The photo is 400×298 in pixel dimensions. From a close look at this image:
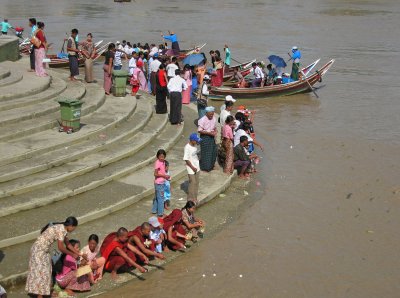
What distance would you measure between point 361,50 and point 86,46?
63.5ft

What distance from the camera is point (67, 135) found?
1106 centimetres

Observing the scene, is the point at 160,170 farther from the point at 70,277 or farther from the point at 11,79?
the point at 11,79

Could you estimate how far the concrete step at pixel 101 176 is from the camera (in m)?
8.74

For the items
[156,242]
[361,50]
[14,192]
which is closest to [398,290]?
[156,242]

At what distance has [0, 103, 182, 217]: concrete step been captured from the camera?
8742 mm

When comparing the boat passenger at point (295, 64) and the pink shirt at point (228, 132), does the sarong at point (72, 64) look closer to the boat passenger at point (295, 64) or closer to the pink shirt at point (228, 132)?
the pink shirt at point (228, 132)

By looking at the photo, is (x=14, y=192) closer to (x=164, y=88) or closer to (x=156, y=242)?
(x=156, y=242)

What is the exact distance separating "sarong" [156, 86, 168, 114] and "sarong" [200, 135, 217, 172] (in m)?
2.89

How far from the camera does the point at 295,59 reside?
2070 centimetres

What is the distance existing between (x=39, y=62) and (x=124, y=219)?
6.64 meters

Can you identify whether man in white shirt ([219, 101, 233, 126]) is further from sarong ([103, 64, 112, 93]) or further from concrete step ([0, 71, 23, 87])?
concrete step ([0, 71, 23, 87])

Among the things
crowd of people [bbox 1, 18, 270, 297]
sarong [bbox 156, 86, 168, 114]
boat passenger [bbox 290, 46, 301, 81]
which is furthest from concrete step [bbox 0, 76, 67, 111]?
boat passenger [bbox 290, 46, 301, 81]

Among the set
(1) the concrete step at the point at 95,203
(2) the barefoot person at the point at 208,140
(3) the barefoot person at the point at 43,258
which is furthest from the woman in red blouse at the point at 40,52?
(3) the barefoot person at the point at 43,258

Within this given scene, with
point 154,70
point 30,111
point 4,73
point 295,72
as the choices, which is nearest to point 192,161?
point 30,111
